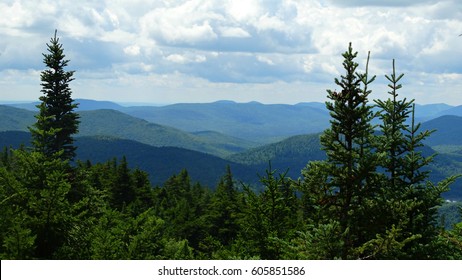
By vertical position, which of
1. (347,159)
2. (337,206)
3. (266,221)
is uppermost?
(347,159)

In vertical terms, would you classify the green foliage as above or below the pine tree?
below

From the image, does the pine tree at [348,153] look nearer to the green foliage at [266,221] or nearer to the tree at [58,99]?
the green foliage at [266,221]

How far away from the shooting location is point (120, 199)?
60781mm

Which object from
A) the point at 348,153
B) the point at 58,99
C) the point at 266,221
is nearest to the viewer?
the point at 348,153

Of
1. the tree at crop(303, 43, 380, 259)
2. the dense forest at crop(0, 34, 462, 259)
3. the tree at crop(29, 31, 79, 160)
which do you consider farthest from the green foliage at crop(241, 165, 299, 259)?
the tree at crop(29, 31, 79, 160)

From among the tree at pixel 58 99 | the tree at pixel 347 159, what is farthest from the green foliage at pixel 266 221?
the tree at pixel 58 99

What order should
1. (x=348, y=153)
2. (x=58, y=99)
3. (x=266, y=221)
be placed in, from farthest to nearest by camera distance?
(x=58, y=99)
(x=266, y=221)
(x=348, y=153)

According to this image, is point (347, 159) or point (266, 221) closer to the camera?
point (347, 159)

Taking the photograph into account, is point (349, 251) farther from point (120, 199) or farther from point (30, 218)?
point (120, 199)

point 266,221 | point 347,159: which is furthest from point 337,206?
point 266,221

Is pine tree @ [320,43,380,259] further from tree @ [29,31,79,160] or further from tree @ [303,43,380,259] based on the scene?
tree @ [29,31,79,160]

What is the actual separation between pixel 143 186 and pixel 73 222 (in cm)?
5435

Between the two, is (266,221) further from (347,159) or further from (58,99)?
(58,99)

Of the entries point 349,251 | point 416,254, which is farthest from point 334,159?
point 416,254
